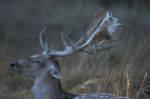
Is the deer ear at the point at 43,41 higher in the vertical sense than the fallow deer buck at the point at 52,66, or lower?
higher

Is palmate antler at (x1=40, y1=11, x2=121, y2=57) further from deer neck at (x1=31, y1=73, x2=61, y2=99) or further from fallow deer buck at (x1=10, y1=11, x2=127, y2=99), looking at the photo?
deer neck at (x1=31, y1=73, x2=61, y2=99)

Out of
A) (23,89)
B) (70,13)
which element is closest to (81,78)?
(23,89)

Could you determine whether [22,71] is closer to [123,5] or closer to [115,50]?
[115,50]

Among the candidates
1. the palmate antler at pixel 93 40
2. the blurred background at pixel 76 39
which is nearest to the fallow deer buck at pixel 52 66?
the palmate antler at pixel 93 40

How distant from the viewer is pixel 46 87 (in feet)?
29.6

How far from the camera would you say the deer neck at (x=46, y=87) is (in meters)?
8.99

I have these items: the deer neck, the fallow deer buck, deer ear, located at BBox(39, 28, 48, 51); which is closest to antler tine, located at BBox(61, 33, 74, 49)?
the fallow deer buck

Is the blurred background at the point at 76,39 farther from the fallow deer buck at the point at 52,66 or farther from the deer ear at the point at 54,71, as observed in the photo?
the deer ear at the point at 54,71

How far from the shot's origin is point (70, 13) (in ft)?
64.6

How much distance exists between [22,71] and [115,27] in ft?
3.70

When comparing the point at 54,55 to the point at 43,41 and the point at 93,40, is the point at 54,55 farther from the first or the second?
the point at 43,41

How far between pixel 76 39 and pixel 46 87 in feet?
23.8

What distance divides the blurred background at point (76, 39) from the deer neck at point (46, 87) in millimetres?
1104

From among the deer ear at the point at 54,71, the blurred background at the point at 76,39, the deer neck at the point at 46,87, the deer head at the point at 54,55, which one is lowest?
the blurred background at the point at 76,39
